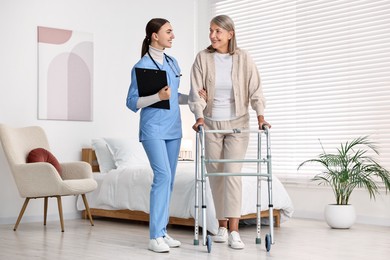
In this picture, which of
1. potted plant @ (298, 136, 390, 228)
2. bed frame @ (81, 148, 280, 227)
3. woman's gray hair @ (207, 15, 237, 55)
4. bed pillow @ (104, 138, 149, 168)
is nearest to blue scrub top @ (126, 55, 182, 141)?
woman's gray hair @ (207, 15, 237, 55)

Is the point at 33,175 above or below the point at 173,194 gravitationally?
above

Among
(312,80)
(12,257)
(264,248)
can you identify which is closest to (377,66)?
(312,80)

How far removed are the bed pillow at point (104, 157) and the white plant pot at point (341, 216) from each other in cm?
212

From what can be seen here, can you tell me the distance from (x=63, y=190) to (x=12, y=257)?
4.66 feet

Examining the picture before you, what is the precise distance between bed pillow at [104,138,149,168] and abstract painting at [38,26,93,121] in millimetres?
432

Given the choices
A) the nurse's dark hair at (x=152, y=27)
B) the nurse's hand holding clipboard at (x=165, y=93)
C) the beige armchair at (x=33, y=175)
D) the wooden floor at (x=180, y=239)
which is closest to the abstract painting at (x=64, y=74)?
the beige armchair at (x=33, y=175)

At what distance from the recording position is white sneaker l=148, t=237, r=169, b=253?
409 centimetres

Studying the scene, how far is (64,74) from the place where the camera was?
6.41m

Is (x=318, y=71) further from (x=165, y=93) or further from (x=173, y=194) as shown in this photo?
(x=165, y=93)

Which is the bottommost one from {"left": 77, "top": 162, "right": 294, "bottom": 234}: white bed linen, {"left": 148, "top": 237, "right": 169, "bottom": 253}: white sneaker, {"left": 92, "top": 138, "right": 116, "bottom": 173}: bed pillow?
{"left": 148, "top": 237, "right": 169, "bottom": 253}: white sneaker

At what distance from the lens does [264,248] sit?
4.26 meters

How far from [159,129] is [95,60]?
2.77 meters

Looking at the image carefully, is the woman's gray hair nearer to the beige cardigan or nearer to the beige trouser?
the beige cardigan

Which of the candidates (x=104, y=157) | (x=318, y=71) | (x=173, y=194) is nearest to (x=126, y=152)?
(x=104, y=157)
